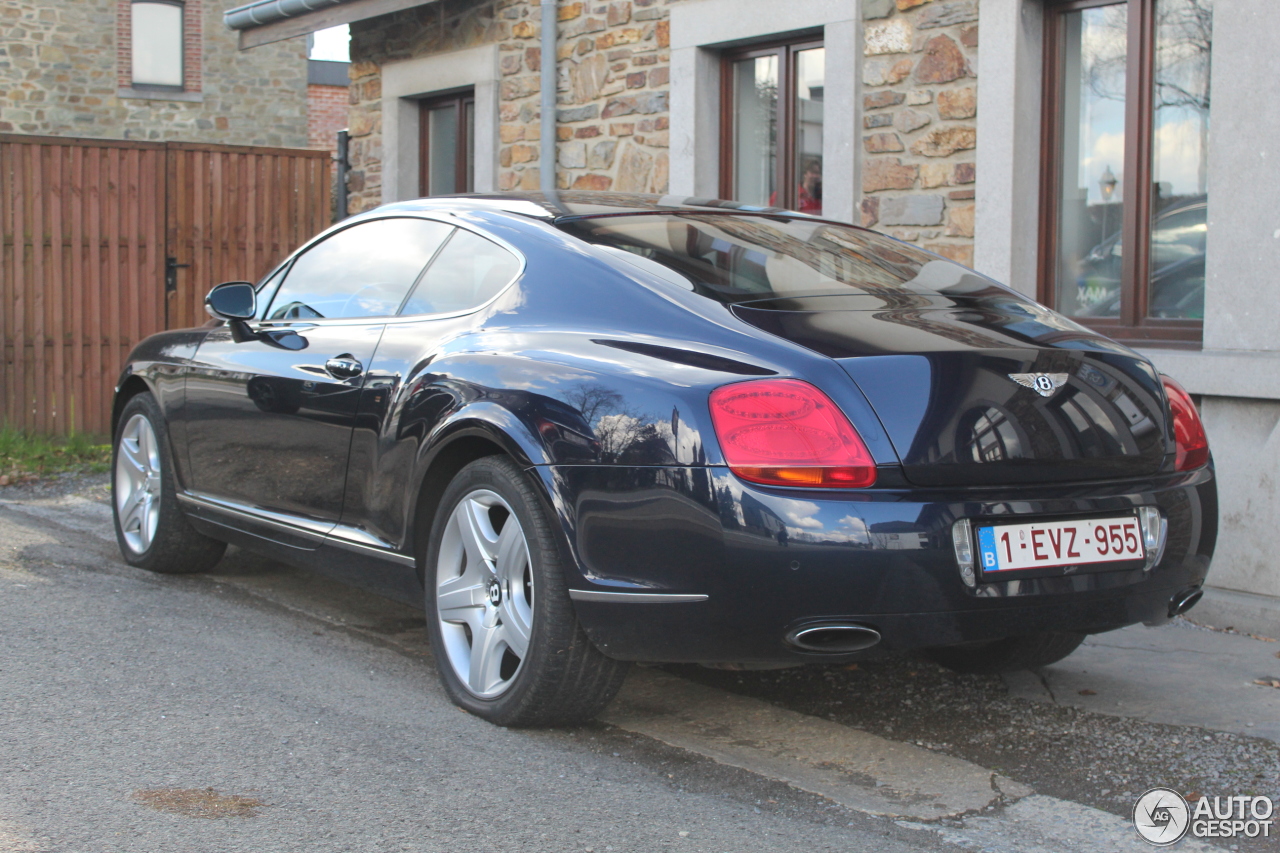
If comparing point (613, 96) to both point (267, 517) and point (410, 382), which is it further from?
point (410, 382)

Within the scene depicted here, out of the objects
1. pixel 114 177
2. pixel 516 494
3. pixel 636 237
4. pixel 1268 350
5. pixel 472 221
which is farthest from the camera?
pixel 114 177

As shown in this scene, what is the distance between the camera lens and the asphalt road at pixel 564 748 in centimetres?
295

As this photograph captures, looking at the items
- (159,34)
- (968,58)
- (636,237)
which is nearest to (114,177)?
(968,58)

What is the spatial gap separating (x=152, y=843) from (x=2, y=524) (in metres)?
4.55

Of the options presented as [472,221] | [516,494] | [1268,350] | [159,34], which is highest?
[159,34]

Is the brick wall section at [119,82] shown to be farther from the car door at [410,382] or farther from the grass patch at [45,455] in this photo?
the car door at [410,382]

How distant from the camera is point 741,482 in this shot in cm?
308

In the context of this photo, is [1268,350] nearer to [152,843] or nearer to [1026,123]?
[1026,123]

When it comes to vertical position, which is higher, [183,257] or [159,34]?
[159,34]

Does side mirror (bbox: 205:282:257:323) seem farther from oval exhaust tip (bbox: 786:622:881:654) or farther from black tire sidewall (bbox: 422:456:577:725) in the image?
oval exhaust tip (bbox: 786:622:881:654)

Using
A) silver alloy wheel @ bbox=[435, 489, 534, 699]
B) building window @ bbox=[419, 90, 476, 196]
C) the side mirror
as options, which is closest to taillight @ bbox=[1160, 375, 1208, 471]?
silver alloy wheel @ bbox=[435, 489, 534, 699]

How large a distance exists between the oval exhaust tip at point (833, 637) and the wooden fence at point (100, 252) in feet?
28.1

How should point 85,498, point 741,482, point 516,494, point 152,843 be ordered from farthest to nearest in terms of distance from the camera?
point 85,498 < point 516,494 < point 741,482 < point 152,843

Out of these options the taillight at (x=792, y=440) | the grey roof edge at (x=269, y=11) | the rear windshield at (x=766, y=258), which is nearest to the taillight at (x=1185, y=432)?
the rear windshield at (x=766, y=258)
